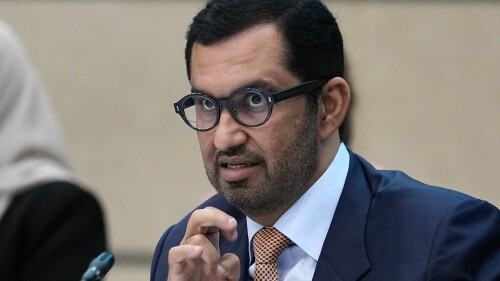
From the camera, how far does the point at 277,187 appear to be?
8.58 ft

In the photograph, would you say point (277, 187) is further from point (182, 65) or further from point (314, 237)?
point (182, 65)

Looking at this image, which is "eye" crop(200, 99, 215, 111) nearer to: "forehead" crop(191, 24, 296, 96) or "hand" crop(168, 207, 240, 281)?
"forehead" crop(191, 24, 296, 96)

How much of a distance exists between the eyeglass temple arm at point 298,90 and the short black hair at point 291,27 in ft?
0.05

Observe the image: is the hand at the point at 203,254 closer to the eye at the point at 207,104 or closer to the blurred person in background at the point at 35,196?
the eye at the point at 207,104

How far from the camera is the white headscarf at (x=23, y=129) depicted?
12.5ft

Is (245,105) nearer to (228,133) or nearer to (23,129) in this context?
(228,133)

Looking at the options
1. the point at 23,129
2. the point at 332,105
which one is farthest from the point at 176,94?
the point at 332,105

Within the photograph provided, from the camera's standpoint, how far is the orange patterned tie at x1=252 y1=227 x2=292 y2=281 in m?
2.68

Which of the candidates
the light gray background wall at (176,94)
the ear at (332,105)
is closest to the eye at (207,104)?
the ear at (332,105)

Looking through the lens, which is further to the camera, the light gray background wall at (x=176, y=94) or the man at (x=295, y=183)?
the light gray background wall at (x=176, y=94)

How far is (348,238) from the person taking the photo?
2656mm

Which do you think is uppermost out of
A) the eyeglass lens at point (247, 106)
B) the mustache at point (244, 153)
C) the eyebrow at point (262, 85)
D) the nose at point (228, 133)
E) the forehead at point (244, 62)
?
the forehead at point (244, 62)

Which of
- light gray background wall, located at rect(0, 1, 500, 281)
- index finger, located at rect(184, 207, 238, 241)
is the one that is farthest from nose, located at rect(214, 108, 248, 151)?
light gray background wall, located at rect(0, 1, 500, 281)

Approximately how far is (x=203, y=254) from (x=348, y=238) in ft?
1.02
